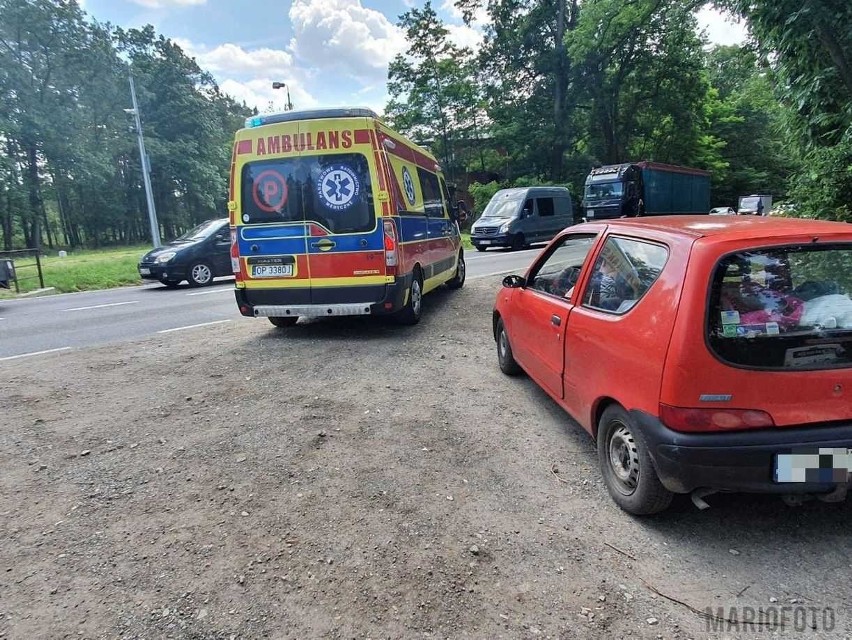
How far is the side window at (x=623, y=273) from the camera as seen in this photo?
2.80m

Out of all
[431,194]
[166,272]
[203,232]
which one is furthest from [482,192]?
[431,194]

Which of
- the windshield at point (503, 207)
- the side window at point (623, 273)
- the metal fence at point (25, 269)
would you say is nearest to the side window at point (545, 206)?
the windshield at point (503, 207)

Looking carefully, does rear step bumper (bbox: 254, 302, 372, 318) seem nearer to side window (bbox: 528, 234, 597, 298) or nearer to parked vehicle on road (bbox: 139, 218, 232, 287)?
side window (bbox: 528, 234, 597, 298)

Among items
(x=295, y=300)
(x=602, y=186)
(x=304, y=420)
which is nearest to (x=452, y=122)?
(x=602, y=186)

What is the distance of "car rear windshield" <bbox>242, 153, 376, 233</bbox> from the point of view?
21.0 feet

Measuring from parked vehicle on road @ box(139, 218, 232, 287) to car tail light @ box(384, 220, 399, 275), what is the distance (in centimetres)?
825

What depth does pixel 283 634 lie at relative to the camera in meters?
2.05

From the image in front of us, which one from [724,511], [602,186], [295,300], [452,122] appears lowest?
[724,511]

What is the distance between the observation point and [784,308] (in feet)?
8.02

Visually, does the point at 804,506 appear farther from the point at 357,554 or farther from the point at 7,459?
the point at 7,459

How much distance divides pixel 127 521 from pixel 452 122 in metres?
36.5

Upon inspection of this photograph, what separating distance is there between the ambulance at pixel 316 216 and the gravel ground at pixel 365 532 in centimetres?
218

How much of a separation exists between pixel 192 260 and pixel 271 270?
811cm

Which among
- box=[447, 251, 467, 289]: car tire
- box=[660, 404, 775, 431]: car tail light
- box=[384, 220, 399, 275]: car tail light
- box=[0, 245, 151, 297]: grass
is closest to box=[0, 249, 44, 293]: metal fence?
box=[0, 245, 151, 297]: grass
